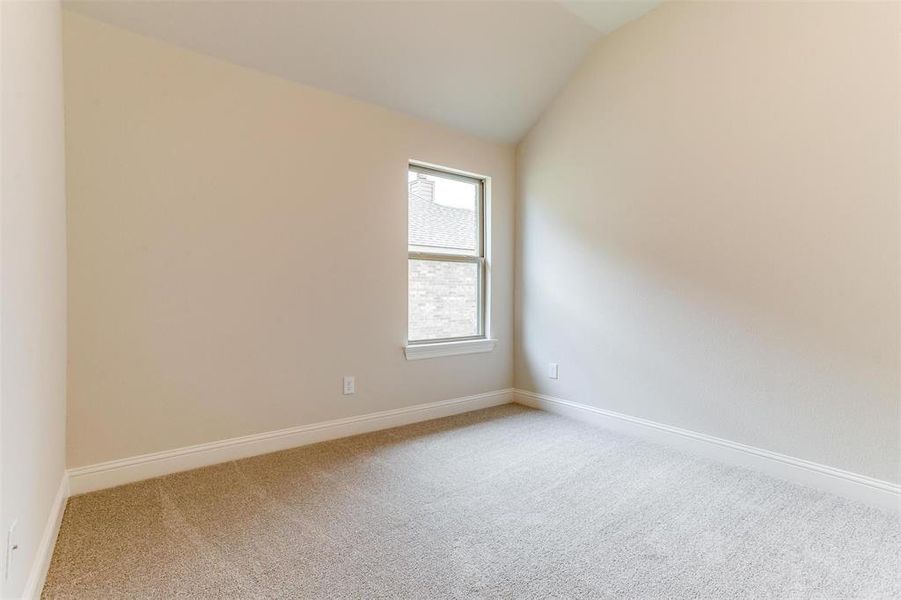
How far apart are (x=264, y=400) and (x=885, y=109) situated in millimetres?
3483

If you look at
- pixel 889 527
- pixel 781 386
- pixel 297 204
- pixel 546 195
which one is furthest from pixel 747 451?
pixel 297 204

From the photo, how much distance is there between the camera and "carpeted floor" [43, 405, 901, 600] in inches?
59.0

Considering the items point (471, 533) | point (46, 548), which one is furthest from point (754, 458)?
point (46, 548)

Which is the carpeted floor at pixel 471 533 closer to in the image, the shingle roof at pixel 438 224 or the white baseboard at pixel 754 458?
the white baseboard at pixel 754 458

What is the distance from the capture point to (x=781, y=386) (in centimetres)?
241

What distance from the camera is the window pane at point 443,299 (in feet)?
11.3

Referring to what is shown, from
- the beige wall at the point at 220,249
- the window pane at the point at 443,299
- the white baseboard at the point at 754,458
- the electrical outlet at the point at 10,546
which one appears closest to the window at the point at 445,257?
the window pane at the point at 443,299

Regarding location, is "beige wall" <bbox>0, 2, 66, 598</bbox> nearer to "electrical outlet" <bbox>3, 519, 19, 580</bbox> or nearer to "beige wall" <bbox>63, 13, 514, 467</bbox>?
"electrical outlet" <bbox>3, 519, 19, 580</bbox>

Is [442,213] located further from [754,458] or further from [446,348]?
[754,458]

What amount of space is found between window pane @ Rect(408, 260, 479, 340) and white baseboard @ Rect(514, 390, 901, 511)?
1.01 m

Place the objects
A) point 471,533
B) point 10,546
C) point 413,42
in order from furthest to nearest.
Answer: point 413,42
point 471,533
point 10,546

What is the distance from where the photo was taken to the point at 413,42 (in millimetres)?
2770

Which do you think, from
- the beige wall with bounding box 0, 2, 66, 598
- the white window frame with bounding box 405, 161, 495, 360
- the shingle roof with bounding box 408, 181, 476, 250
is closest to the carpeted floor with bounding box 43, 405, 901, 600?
the beige wall with bounding box 0, 2, 66, 598

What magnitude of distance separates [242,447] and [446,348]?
1.54m
